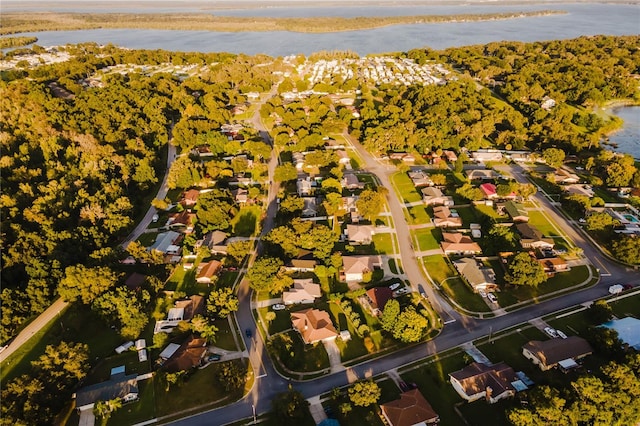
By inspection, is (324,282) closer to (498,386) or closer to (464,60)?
(498,386)

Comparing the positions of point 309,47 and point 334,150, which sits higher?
point 309,47

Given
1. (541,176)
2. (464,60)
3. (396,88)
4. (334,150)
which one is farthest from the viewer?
(464,60)

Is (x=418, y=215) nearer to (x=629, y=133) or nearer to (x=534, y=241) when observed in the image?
(x=534, y=241)

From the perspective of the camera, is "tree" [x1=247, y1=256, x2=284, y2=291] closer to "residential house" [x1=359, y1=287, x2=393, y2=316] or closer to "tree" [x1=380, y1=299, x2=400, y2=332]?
"residential house" [x1=359, y1=287, x2=393, y2=316]

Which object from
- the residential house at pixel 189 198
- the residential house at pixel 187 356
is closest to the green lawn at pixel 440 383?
the residential house at pixel 187 356

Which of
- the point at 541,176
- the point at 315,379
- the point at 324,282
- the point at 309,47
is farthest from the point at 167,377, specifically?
the point at 309,47

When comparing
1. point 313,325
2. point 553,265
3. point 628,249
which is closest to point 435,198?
point 553,265

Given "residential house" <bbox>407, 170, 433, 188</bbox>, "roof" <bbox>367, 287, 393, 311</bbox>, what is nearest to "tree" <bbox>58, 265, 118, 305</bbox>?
"roof" <bbox>367, 287, 393, 311</bbox>
